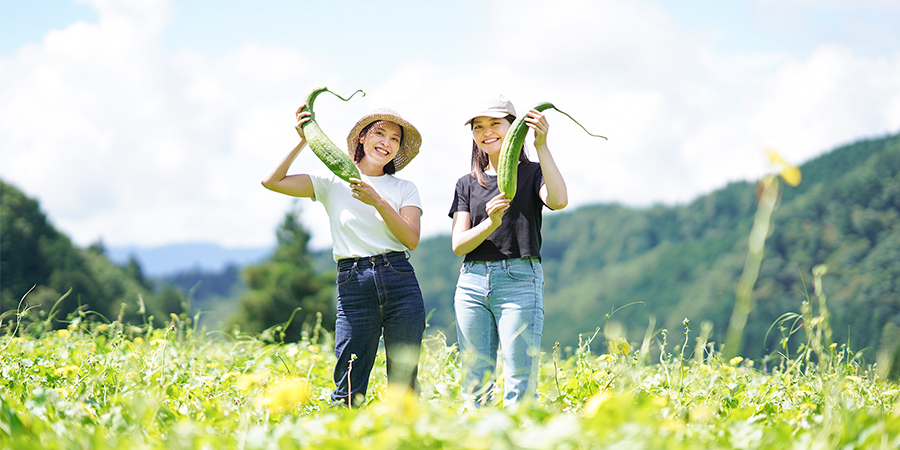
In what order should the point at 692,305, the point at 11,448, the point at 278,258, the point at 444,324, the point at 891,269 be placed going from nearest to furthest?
1. the point at 11,448
2. the point at 278,258
3. the point at 891,269
4. the point at 692,305
5. the point at 444,324

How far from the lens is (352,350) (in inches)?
145

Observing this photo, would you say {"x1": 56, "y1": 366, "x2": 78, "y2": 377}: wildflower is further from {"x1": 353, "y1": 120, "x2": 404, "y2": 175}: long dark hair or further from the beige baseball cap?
the beige baseball cap

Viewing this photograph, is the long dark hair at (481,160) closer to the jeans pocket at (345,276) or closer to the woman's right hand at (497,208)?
the woman's right hand at (497,208)

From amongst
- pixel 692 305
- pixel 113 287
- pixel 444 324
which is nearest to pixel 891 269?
pixel 692 305

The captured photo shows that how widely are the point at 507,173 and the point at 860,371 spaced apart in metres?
3.17

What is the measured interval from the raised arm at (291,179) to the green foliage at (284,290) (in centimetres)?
3074

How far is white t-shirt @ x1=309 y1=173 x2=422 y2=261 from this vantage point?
12.3 ft

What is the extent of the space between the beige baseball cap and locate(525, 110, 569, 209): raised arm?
0.34 metres

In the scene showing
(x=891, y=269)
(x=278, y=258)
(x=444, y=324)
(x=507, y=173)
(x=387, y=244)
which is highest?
(x=507, y=173)

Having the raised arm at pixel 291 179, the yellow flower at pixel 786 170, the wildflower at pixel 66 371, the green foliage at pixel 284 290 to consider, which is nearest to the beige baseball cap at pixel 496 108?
the raised arm at pixel 291 179

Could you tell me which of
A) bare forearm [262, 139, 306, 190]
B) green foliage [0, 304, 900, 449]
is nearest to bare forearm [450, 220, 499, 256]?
green foliage [0, 304, 900, 449]

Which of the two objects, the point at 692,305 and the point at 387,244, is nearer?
the point at 387,244

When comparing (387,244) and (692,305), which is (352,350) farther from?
(692,305)

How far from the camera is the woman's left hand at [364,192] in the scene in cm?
352
